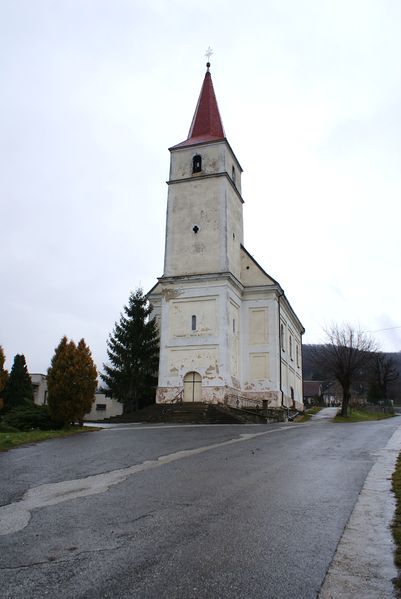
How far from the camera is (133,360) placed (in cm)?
3438

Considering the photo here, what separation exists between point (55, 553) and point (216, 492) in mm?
3288

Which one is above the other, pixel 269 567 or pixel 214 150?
pixel 214 150

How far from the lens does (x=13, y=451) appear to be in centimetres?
1296

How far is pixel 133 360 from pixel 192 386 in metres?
4.64

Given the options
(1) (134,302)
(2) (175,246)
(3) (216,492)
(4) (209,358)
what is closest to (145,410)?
(4) (209,358)

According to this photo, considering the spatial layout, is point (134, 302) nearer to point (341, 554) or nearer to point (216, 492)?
point (216, 492)

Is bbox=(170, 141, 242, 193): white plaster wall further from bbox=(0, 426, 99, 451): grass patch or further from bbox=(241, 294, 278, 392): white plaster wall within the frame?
bbox=(0, 426, 99, 451): grass patch

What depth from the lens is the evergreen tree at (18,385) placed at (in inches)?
1478

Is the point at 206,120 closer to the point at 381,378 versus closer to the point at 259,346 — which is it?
the point at 259,346

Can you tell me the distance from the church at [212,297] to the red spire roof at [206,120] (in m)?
0.17

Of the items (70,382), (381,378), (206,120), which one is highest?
(206,120)

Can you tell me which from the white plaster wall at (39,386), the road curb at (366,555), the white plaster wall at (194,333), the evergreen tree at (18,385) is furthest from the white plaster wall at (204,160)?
the road curb at (366,555)

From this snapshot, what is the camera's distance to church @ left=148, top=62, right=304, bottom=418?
106ft

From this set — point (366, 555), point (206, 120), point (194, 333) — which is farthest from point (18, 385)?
→ point (366, 555)
